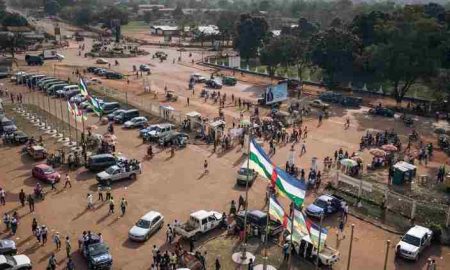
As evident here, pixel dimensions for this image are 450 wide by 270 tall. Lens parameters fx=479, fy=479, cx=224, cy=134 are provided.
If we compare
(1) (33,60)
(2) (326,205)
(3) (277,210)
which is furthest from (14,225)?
(1) (33,60)

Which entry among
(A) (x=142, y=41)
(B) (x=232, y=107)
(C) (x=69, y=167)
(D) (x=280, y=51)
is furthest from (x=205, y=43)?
(C) (x=69, y=167)

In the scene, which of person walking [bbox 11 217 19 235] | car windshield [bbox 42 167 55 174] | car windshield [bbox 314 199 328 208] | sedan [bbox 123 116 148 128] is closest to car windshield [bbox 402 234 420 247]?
car windshield [bbox 314 199 328 208]

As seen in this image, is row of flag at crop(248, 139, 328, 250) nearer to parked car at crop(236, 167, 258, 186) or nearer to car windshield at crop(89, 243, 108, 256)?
car windshield at crop(89, 243, 108, 256)

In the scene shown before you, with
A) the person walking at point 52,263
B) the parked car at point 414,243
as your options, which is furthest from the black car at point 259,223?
the person walking at point 52,263

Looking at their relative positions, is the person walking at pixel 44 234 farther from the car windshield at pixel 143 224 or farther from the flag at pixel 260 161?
the flag at pixel 260 161

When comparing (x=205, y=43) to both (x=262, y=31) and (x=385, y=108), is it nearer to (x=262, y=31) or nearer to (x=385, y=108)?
(x=262, y=31)

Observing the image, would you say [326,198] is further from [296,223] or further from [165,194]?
[296,223]
